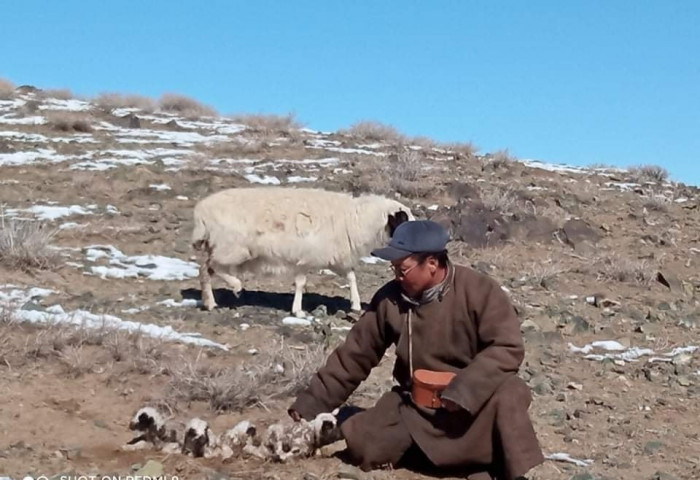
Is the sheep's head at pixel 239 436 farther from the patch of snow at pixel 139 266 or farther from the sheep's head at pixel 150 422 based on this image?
the patch of snow at pixel 139 266

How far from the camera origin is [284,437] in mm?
4770

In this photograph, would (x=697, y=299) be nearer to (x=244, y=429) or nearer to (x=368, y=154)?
(x=244, y=429)

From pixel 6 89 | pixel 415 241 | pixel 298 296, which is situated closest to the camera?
pixel 415 241

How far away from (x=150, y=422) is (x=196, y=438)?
32 centimetres

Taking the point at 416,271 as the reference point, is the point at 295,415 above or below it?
below

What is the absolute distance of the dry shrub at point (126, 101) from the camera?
26.8 metres

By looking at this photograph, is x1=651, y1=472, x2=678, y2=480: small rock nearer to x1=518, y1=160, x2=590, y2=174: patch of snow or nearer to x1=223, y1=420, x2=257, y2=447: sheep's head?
x1=223, y1=420, x2=257, y2=447: sheep's head

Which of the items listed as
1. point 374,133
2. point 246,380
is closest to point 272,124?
point 374,133

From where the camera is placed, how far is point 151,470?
445 centimetres

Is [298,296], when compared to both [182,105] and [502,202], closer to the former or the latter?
[502,202]

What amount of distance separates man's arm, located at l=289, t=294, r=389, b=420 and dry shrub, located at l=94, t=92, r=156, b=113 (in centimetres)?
2232

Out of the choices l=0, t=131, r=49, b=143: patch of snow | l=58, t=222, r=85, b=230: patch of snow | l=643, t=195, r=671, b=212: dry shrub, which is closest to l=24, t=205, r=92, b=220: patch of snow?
l=58, t=222, r=85, b=230: patch of snow

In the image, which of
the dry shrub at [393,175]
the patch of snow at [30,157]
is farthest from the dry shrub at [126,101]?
the dry shrub at [393,175]

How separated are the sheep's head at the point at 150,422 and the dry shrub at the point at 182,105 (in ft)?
78.4
